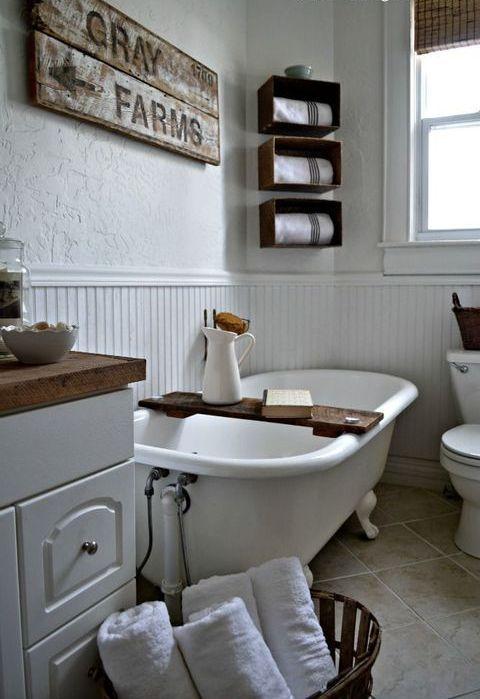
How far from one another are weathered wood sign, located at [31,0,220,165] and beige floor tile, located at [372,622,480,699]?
1817 millimetres

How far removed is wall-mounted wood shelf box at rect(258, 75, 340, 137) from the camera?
256 cm

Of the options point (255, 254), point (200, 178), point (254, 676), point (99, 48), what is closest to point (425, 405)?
point (255, 254)

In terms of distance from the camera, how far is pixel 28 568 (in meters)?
0.94

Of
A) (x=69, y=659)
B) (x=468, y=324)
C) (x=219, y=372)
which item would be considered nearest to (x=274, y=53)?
(x=468, y=324)

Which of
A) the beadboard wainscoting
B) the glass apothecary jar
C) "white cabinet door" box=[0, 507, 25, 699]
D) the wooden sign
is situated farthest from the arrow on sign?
"white cabinet door" box=[0, 507, 25, 699]

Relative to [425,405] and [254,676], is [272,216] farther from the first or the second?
[254,676]

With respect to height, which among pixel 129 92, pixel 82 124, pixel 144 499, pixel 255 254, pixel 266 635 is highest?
pixel 129 92

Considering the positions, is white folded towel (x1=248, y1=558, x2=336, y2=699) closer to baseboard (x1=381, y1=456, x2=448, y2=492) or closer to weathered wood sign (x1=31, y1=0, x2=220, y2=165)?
weathered wood sign (x1=31, y1=0, x2=220, y2=165)

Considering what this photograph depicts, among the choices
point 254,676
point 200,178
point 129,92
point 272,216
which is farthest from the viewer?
point 272,216

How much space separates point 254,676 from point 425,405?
1.95 metres

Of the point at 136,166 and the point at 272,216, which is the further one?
the point at 272,216

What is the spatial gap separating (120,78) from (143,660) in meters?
1.71

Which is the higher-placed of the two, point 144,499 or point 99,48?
point 99,48

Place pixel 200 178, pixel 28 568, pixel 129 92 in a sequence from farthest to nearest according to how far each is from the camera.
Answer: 1. pixel 200 178
2. pixel 129 92
3. pixel 28 568
